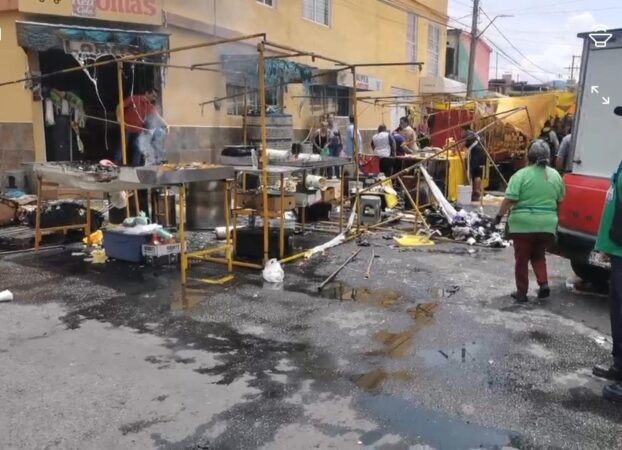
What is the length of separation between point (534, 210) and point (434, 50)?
74.1 feet

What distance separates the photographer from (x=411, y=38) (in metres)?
24.3

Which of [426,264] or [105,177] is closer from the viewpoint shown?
[105,177]

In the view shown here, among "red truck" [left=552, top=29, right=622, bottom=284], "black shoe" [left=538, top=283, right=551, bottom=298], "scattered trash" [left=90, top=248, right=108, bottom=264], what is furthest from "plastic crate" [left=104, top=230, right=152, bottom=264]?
"red truck" [left=552, top=29, right=622, bottom=284]

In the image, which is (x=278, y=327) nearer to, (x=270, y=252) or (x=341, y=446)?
(x=341, y=446)

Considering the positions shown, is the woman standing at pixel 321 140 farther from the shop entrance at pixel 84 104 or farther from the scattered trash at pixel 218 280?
the scattered trash at pixel 218 280

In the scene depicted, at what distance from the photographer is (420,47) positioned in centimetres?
2489

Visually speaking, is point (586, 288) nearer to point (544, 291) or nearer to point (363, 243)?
point (544, 291)

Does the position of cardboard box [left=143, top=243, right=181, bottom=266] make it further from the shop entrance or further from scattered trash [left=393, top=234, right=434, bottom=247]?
the shop entrance

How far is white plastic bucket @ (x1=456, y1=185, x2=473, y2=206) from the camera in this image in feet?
40.9

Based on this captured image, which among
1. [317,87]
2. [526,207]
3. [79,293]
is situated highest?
[317,87]

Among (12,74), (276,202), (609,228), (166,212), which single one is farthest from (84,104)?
(609,228)

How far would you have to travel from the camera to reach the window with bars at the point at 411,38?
2395 centimetres

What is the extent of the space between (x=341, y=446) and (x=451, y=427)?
0.71 metres

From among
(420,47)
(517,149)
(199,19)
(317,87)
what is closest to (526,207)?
(199,19)
